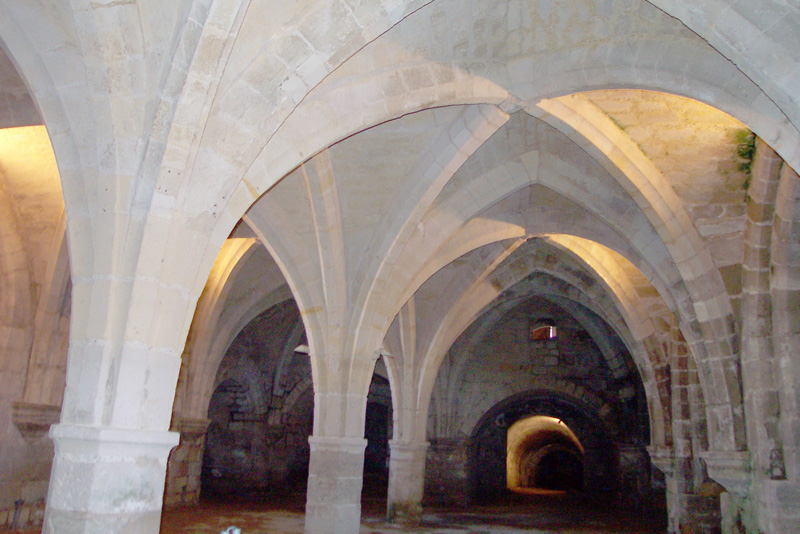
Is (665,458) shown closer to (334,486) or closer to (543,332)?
(334,486)

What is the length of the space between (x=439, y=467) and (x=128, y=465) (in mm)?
12250

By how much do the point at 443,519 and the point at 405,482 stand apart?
4.09 feet

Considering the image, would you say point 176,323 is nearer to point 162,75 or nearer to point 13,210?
point 162,75

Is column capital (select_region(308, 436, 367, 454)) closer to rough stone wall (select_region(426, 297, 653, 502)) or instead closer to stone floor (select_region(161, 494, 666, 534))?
stone floor (select_region(161, 494, 666, 534))

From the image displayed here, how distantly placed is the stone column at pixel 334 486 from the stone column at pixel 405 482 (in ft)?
12.4

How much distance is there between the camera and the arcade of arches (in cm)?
317

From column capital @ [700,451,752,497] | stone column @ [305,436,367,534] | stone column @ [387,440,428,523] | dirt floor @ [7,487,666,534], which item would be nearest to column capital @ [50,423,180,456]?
stone column @ [305,436,367,534]

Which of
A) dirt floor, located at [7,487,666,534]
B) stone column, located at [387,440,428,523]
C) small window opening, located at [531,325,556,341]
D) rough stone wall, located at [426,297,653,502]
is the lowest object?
dirt floor, located at [7,487,666,534]

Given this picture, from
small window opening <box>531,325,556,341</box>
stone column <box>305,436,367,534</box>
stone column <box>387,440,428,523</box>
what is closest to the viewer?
stone column <box>305,436,367,534</box>

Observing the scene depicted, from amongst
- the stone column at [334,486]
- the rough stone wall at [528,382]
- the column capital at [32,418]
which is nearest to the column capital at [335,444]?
→ the stone column at [334,486]

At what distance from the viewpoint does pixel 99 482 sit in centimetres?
291

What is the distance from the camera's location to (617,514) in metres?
12.8

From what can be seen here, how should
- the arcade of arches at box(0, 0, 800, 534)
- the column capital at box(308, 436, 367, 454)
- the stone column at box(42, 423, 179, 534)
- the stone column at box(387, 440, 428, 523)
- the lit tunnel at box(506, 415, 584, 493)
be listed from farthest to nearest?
the lit tunnel at box(506, 415, 584, 493), the stone column at box(387, 440, 428, 523), the column capital at box(308, 436, 367, 454), the arcade of arches at box(0, 0, 800, 534), the stone column at box(42, 423, 179, 534)

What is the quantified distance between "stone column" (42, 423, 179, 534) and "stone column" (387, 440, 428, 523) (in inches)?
295
